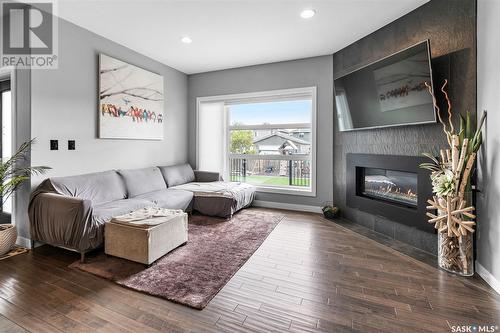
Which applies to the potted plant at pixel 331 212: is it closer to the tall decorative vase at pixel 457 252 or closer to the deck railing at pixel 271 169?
the deck railing at pixel 271 169

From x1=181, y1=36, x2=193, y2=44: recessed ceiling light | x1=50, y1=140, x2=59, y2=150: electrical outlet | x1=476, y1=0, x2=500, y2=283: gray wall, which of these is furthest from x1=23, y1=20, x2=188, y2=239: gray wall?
x1=476, y1=0, x2=500, y2=283: gray wall

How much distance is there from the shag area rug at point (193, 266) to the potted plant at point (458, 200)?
72.8 inches

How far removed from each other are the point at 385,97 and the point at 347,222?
1.88m

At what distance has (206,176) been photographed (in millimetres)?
4797

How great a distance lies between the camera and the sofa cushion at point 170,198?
3325 millimetres

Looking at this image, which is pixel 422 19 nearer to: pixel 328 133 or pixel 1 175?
pixel 328 133

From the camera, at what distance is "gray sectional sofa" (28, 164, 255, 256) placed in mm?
2367

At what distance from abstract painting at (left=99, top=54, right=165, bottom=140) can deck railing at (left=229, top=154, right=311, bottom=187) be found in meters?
1.63

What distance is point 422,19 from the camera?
8.66 feet

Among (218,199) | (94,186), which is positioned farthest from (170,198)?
(94,186)

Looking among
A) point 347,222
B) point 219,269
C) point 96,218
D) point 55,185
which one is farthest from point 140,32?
point 347,222

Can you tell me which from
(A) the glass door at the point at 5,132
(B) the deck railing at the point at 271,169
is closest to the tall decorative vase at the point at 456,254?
(B) the deck railing at the point at 271,169

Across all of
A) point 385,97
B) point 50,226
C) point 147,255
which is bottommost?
point 147,255

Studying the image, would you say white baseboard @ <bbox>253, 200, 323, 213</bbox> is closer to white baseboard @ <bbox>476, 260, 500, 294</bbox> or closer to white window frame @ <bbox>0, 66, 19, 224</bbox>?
white baseboard @ <bbox>476, 260, 500, 294</bbox>
